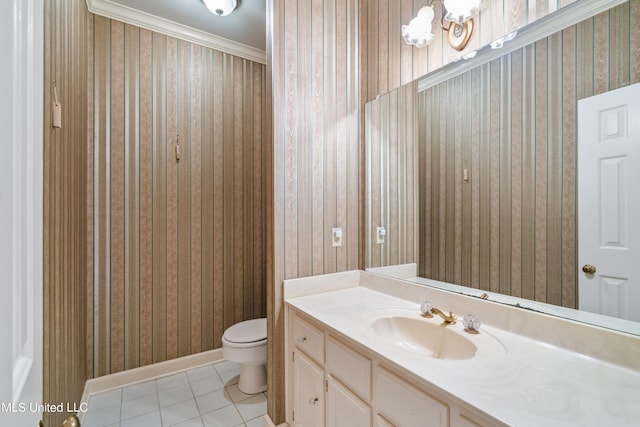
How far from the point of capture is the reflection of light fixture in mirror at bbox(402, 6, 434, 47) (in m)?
1.44

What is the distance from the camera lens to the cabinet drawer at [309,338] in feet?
4.41

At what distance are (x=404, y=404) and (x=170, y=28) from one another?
9.41 ft

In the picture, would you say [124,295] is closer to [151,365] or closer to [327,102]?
[151,365]

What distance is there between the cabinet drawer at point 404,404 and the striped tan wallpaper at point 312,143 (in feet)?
2.51

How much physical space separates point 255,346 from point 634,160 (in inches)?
81.5

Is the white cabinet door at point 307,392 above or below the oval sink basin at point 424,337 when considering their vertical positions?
below

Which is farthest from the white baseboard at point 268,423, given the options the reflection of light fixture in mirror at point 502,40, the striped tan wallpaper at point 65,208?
the reflection of light fixture in mirror at point 502,40

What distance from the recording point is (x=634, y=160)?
0.91 meters

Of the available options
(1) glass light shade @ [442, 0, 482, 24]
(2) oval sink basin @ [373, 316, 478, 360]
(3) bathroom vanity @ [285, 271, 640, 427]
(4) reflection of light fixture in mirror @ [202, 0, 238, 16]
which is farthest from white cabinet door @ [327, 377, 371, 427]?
(4) reflection of light fixture in mirror @ [202, 0, 238, 16]

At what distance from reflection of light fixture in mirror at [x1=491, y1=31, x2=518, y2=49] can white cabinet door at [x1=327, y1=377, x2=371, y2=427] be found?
1501 mm

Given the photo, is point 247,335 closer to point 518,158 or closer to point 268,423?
point 268,423

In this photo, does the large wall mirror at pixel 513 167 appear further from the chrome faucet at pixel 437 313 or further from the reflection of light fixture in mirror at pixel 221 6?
the reflection of light fixture in mirror at pixel 221 6
